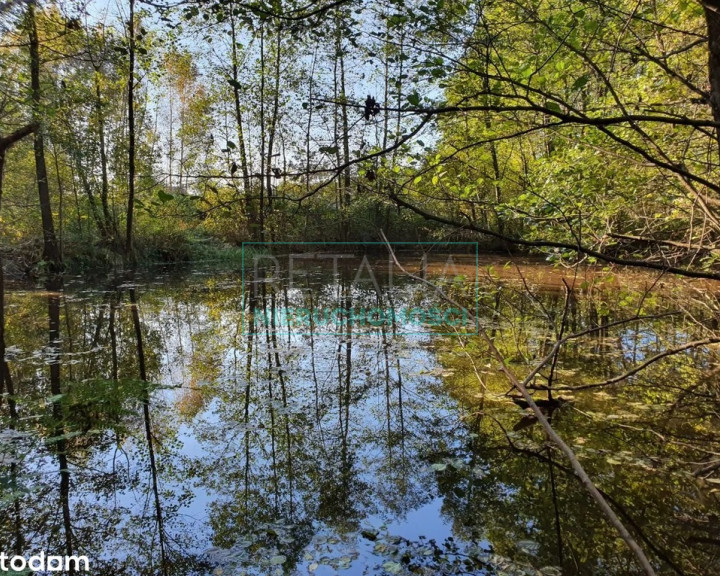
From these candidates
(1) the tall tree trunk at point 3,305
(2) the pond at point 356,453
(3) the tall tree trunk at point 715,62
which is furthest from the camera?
(1) the tall tree trunk at point 3,305

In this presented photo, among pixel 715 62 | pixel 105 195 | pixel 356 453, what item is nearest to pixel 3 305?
pixel 356 453

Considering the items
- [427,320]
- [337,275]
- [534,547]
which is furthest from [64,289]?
[534,547]

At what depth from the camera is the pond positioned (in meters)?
2.33

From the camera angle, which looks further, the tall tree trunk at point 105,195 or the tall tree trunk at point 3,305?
the tall tree trunk at point 105,195

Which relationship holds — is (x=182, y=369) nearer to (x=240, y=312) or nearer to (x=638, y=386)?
(x=240, y=312)

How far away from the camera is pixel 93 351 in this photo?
5816 millimetres

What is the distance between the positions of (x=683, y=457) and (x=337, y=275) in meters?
12.8

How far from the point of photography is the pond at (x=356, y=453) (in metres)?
2.33

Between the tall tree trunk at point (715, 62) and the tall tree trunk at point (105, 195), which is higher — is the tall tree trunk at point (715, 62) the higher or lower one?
→ the lower one

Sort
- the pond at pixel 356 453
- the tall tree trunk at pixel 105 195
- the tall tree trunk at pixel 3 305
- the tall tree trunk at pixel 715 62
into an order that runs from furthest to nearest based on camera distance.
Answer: the tall tree trunk at pixel 105 195 < the tall tree trunk at pixel 3 305 < the pond at pixel 356 453 < the tall tree trunk at pixel 715 62

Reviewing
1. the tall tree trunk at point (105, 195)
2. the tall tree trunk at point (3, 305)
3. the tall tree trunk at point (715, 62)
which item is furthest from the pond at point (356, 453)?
the tall tree trunk at point (105, 195)

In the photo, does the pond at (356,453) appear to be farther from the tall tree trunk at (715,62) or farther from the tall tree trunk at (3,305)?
the tall tree trunk at (715,62)

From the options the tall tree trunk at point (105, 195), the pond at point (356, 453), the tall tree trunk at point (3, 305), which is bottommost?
the pond at point (356, 453)

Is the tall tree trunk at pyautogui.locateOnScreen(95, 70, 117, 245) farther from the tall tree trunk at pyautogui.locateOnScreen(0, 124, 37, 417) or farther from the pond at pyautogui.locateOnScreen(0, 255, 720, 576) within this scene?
the tall tree trunk at pyautogui.locateOnScreen(0, 124, 37, 417)
